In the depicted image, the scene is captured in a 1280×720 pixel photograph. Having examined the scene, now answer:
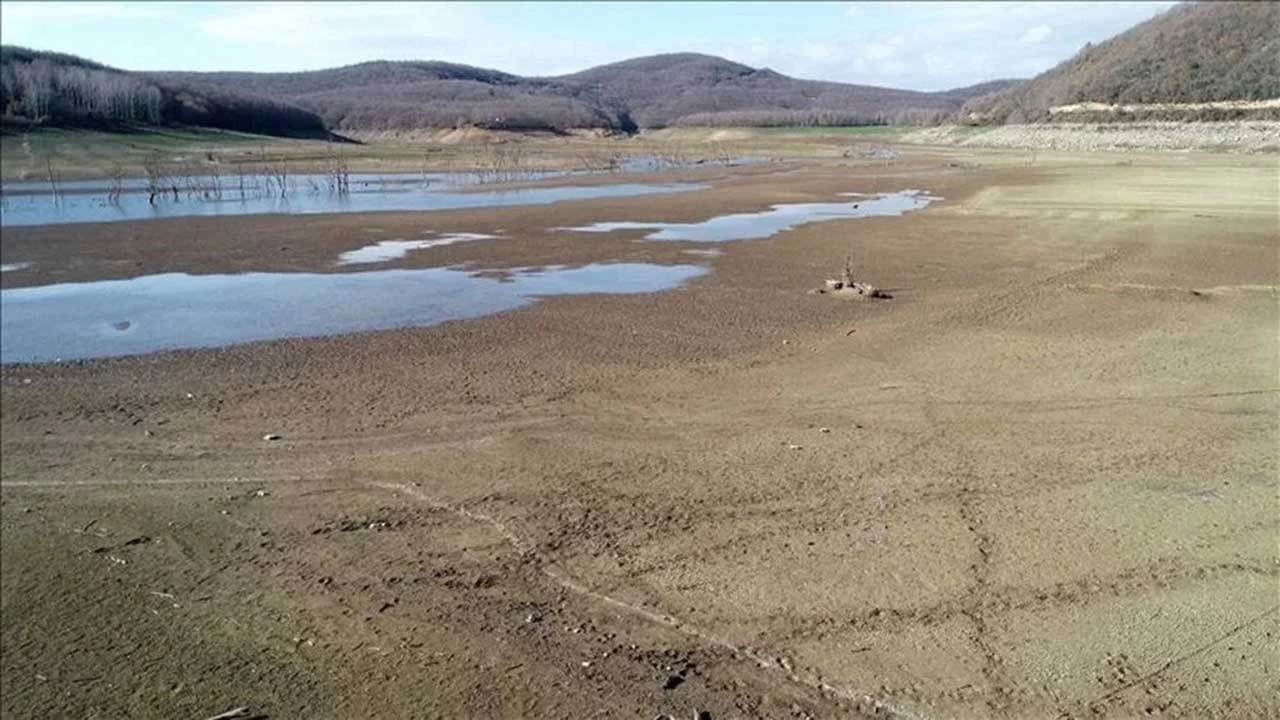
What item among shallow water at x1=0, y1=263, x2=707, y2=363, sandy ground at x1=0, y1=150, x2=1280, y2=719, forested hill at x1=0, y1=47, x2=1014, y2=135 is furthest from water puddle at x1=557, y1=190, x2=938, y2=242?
forested hill at x1=0, y1=47, x2=1014, y2=135

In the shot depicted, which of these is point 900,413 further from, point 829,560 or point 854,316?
point 854,316

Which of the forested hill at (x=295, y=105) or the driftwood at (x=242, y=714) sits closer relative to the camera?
the driftwood at (x=242, y=714)

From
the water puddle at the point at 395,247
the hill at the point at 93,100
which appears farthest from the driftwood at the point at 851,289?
the hill at the point at 93,100

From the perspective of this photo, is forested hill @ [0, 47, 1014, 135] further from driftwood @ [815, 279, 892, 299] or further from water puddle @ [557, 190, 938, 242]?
driftwood @ [815, 279, 892, 299]

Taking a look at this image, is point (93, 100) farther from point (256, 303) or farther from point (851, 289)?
point (851, 289)

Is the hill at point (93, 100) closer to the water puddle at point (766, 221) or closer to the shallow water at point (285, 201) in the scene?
the shallow water at point (285, 201)

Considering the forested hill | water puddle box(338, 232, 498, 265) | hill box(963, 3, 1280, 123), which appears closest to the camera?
hill box(963, 3, 1280, 123)

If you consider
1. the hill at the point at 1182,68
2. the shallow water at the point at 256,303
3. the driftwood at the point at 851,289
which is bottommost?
the shallow water at the point at 256,303
